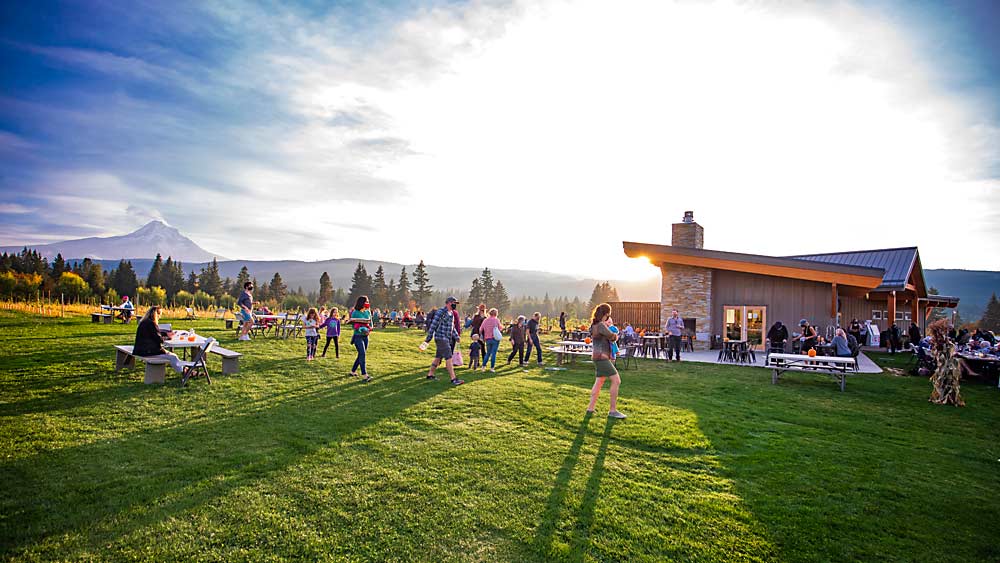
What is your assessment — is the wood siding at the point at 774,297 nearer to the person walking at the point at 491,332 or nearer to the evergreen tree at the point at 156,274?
the person walking at the point at 491,332

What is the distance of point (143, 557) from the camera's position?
311cm

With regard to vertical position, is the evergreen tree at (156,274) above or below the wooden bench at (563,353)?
above

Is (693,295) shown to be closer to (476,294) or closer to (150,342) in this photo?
(150,342)

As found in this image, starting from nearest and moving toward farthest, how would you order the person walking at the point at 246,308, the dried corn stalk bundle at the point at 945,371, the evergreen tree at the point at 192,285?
1. the dried corn stalk bundle at the point at 945,371
2. the person walking at the point at 246,308
3. the evergreen tree at the point at 192,285

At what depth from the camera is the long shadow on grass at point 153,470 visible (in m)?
3.50

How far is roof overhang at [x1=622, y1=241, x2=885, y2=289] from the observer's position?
16266mm

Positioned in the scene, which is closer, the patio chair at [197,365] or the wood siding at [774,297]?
the patio chair at [197,365]

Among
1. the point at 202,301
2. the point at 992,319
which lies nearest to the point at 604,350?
the point at 202,301

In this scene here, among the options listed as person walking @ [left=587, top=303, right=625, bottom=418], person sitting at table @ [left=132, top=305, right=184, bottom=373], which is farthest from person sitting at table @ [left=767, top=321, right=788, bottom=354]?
person sitting at table @ [left=132, top=305, right=184, bottom=373]

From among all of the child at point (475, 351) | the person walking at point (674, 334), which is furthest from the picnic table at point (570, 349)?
the person walking at point (674, 334)

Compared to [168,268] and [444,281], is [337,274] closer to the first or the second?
[444,281]

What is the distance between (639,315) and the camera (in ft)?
75.0

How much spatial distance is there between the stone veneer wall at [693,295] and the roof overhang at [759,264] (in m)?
0.39

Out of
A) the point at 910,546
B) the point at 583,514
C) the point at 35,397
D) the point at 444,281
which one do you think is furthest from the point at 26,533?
the point at 444,281
